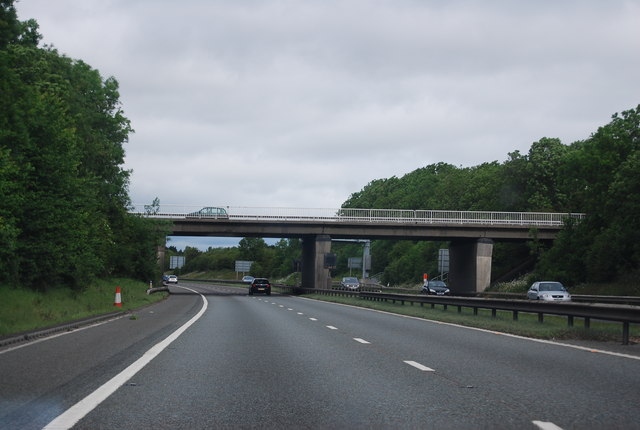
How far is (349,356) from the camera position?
1164 cm

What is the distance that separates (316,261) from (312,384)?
57.5m

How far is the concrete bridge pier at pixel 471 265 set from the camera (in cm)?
6394

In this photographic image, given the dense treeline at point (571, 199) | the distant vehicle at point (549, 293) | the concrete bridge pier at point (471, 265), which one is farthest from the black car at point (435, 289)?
the distant vehicle at point (549, 293)

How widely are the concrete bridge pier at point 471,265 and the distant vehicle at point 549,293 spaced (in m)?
23.9

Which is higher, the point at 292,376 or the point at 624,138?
the point at 624,138

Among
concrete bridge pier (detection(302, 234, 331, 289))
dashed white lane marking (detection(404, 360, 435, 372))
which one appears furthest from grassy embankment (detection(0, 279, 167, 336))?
concrete bridge pier (detection(302, 234, 331, 289))

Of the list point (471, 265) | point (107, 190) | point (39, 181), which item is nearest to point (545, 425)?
point (39, 181)

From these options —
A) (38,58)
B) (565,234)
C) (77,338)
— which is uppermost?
(38,58)

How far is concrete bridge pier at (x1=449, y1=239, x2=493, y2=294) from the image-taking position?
63.9 m

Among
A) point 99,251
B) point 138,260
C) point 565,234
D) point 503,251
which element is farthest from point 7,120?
point 503,251

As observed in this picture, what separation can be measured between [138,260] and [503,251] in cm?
4342

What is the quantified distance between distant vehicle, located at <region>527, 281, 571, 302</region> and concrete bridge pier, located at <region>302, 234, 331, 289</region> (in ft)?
96.1

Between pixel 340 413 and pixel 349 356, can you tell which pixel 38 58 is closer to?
pixel 349 356

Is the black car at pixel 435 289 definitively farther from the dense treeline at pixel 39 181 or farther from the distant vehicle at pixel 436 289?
the dense treeline at pixel 39 181
